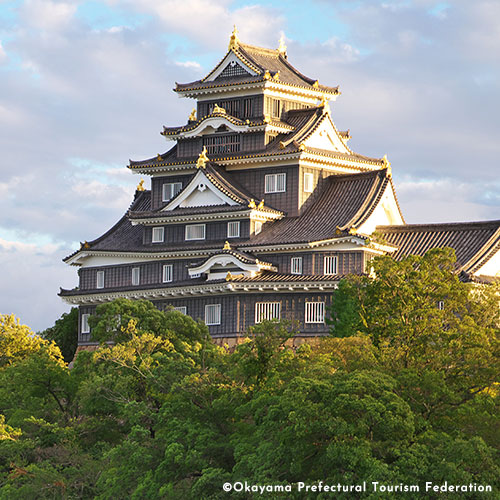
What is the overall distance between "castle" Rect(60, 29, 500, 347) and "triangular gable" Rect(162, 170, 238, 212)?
0.20 feet

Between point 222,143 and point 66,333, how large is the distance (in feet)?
48.7

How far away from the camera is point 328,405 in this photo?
116 feet

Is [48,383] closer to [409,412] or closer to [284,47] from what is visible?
[409,412]

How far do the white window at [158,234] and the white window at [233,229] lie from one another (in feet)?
14.0

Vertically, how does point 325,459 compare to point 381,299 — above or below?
below

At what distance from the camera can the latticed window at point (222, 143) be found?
64.8 m

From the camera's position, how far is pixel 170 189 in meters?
66.4

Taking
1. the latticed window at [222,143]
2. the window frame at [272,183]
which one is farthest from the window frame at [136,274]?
the window frame at [272,183]

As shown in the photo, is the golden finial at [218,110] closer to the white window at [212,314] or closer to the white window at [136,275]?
the white window at [136,275]

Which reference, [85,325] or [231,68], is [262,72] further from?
[85,325]

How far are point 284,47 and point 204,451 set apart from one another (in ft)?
118

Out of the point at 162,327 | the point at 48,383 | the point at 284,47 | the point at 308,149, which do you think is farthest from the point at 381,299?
the point at 284,47

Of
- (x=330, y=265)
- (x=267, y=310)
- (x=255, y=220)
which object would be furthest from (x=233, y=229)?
(x=330, y=265)

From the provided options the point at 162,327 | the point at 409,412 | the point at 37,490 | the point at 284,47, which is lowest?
the point at 37,490
